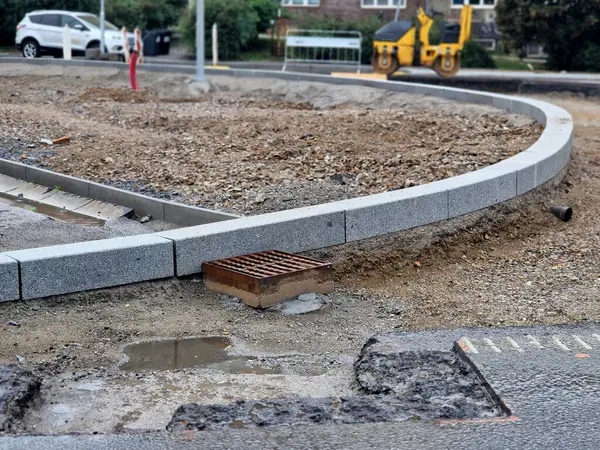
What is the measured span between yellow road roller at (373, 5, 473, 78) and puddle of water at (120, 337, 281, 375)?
22.0 meters

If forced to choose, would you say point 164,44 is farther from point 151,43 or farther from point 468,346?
point 468,346

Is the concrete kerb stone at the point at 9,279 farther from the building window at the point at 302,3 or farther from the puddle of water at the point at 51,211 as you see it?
the building window at the point at 302,3

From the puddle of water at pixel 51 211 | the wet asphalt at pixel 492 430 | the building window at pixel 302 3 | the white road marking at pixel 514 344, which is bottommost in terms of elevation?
the puddle of water at pixel 51 211

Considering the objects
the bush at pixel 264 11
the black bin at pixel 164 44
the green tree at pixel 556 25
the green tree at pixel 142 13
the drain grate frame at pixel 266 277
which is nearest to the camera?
the drain grate frame at pixel 266 277

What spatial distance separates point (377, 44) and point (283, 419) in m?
23.6

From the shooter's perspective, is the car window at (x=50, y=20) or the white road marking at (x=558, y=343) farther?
the car window at (x=50, y=20)

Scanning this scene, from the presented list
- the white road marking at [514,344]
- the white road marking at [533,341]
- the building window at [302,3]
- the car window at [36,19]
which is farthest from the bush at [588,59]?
the white road marking at [514,344]

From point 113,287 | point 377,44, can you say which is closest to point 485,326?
point 113,287

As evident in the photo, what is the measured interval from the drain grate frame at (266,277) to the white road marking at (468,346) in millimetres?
1453

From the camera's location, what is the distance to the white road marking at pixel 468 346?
5551 mm

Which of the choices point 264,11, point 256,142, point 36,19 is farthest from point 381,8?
point 256,142

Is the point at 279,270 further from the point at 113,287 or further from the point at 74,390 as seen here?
the point at 74,390

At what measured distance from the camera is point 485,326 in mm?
6258

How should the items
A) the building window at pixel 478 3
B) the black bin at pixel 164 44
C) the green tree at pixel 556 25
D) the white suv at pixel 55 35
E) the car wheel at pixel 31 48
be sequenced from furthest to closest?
1. the building window at pixel 478 3
2. the black bin at pixel 164 44
3. the green tree at pixel 556 25
4. the car wheel at pixel 31 48
5. the white suv at pixel 55 35
